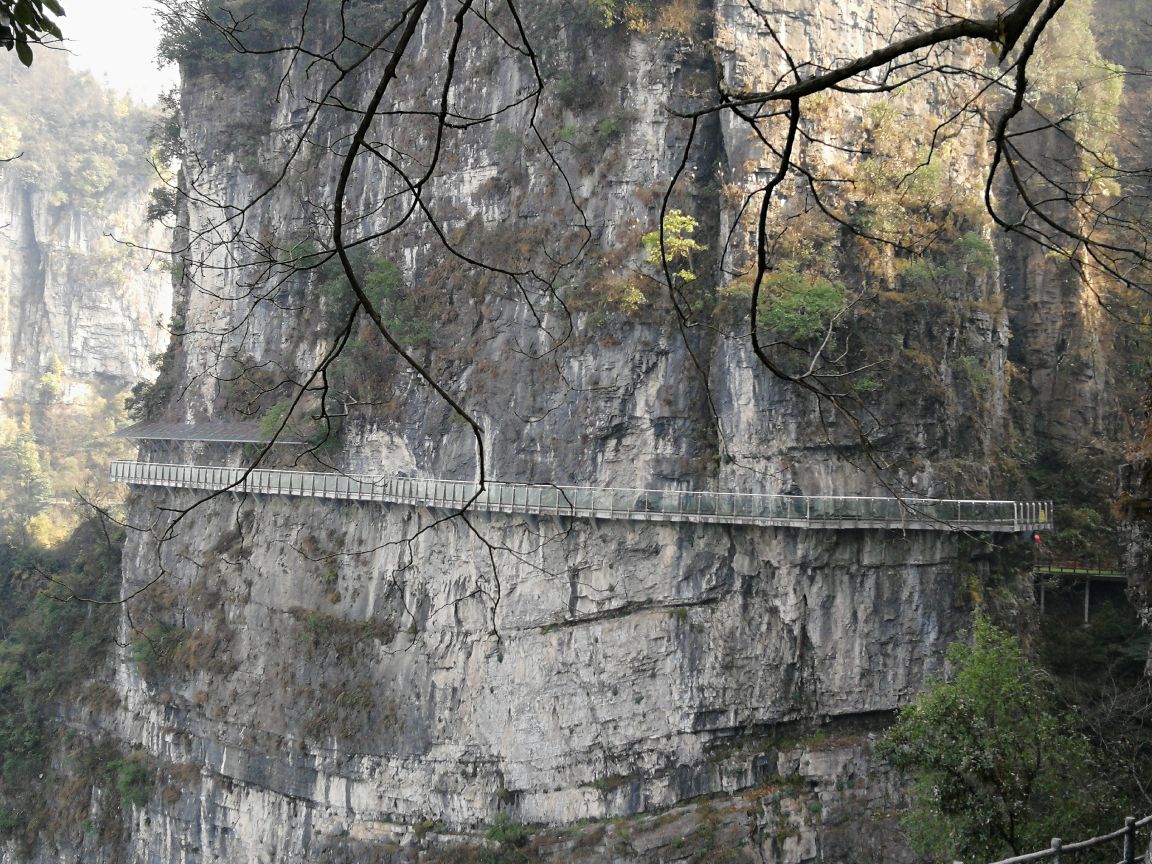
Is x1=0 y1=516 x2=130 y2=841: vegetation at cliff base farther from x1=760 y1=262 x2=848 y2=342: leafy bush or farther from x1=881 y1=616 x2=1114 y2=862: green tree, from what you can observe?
x1=881 y1=616 x2=1114 y2=862: green tree

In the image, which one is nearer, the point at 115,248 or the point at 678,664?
the point at 678,664

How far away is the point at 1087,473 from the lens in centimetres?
2298

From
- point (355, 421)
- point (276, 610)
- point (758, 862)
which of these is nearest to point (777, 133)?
point (355, 421)

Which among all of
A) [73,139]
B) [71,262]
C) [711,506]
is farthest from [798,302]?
[73,139]

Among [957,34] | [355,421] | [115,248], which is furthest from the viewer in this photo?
[115,248]

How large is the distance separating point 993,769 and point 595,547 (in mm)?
9075

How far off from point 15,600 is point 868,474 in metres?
31.7

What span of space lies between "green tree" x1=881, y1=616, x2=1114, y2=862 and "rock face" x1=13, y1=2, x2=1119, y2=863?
12.6 ft

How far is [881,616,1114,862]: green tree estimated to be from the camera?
13484 millimetres

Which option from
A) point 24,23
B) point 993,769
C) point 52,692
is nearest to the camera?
point 24,23

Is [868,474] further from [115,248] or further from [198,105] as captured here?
[115,248]

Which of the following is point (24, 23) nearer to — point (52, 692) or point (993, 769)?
point (993, 769)

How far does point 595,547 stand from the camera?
68.3 ft

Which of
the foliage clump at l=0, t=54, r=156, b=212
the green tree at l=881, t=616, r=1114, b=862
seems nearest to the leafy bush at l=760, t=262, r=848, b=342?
the green tree at l=881, t=616, r=1114, b=862
